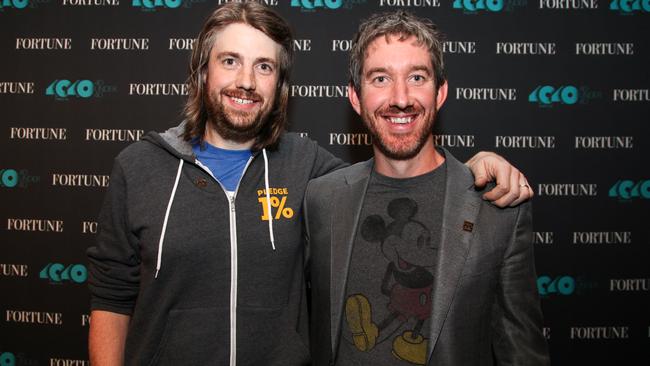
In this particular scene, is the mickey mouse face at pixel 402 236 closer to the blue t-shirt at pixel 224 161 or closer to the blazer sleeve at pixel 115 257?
the blue t-shirt at pixel 224 161

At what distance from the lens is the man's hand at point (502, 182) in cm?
136

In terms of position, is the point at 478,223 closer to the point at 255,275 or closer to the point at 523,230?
the point at 523,230

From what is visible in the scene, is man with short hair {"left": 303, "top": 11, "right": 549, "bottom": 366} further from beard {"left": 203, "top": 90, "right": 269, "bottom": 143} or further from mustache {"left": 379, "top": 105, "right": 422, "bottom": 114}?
beard {"left": 203, "top": 90, "right": 269, "bottom": 143}

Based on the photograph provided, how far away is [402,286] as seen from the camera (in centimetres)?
138

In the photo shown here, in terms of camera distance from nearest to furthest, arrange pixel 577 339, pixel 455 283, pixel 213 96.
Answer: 1. pixel 455 283
2. pixel 213 96
3. pixel 577 339

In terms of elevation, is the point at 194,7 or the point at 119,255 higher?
the point at 194,7

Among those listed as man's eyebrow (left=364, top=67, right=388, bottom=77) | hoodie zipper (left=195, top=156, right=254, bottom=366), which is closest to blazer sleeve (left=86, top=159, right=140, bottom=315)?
hoodie zipper (left=195, top=156, right=254, bottom=366)

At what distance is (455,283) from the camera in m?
1.31

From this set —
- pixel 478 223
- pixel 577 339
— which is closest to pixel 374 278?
pixel 478 223

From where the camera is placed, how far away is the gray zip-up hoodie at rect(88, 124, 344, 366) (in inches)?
56.1

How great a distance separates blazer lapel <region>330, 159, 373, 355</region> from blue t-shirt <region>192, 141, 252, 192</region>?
1.26ft

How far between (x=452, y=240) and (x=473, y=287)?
160 mm

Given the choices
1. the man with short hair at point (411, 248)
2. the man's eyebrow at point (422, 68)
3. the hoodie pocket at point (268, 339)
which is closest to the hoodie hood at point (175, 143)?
the man with short hair at point (411, 248)

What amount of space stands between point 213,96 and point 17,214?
1.99m
